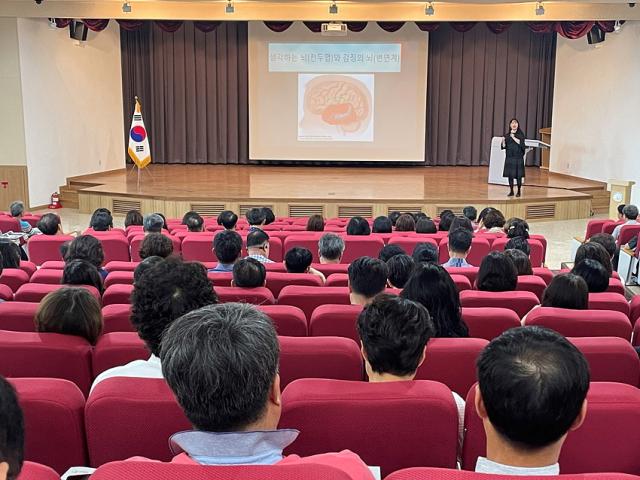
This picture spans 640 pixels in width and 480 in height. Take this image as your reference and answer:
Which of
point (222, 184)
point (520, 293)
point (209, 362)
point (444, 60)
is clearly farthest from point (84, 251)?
point (444, 60)

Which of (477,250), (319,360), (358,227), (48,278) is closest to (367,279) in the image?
(319,360)

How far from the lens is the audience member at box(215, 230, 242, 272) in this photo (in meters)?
4.27

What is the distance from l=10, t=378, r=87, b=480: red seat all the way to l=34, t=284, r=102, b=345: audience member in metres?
0.73

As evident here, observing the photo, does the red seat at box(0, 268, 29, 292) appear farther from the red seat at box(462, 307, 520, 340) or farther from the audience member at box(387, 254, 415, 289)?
the red seat at box(462, 307, 520, 340)

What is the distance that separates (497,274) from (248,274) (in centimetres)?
131

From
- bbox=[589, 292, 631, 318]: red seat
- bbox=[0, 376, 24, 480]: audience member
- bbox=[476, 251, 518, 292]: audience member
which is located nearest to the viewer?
bbox=[0, 376, 24, 480]: audience member

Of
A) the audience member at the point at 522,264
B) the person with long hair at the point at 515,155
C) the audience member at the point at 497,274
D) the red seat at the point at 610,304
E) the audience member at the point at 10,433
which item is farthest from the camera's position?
the person with long hair at the point at 515,155

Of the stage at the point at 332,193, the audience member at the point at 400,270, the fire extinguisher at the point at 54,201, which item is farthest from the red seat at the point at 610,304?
the fire extinguisher at the point at 54,201

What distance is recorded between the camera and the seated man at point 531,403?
129 centimetres

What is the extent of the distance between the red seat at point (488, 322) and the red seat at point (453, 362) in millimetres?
597

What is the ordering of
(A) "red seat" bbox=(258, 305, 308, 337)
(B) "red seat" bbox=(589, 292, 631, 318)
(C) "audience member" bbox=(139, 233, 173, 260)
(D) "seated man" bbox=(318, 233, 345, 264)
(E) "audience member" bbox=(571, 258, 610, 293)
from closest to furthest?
(A) "red seat" bbox=(258, 305, 308, 337) → (B) "red seat" bbox=(589, 292, 631, 318) → (E) "audience member" bbox=(571, 258, 610, 293) → (C) "audience member" bbox=(139, 233, 173, 260) → (D) "seated man" bbox=(318, 233, 345, 264)

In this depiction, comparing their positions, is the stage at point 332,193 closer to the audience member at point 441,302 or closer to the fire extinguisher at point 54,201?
the fire extinguisher at point 54,201

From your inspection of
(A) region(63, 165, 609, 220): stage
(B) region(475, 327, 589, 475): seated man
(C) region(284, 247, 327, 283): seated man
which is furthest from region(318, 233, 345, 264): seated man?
(A) region(63, 165, 609, 220): stage

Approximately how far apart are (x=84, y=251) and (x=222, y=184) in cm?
774
